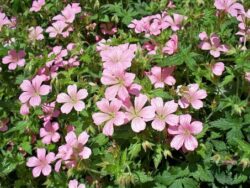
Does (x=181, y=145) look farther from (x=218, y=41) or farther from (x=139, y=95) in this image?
(x=218, y=41)

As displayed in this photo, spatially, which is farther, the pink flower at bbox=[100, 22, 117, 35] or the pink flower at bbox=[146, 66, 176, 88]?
the pink flower at bbox=[100, 22, 117, 35]

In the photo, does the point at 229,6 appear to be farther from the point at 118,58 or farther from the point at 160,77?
the point at 118,58

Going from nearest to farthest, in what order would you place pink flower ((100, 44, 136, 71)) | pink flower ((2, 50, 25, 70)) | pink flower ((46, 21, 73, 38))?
pink flower ((100, 44, 136, 71)), pink flower ((2, 50, 25, 70)), pink flower ((46, 21, 73, 38))

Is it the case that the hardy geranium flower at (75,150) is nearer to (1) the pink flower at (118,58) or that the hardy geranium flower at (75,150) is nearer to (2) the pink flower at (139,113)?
(2) the pink flower at (139,113)

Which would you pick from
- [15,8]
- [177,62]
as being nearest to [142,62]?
[177,62]

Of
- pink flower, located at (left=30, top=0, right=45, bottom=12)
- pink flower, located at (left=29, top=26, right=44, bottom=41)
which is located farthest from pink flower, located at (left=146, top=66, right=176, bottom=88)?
pink flower, located at (left=30, top=0, right=45, bottom=12)

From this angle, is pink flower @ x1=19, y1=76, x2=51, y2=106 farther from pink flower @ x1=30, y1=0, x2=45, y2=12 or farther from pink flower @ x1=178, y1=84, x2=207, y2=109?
pink flower @ x1=30, y1=0, x2=45, y2=12
